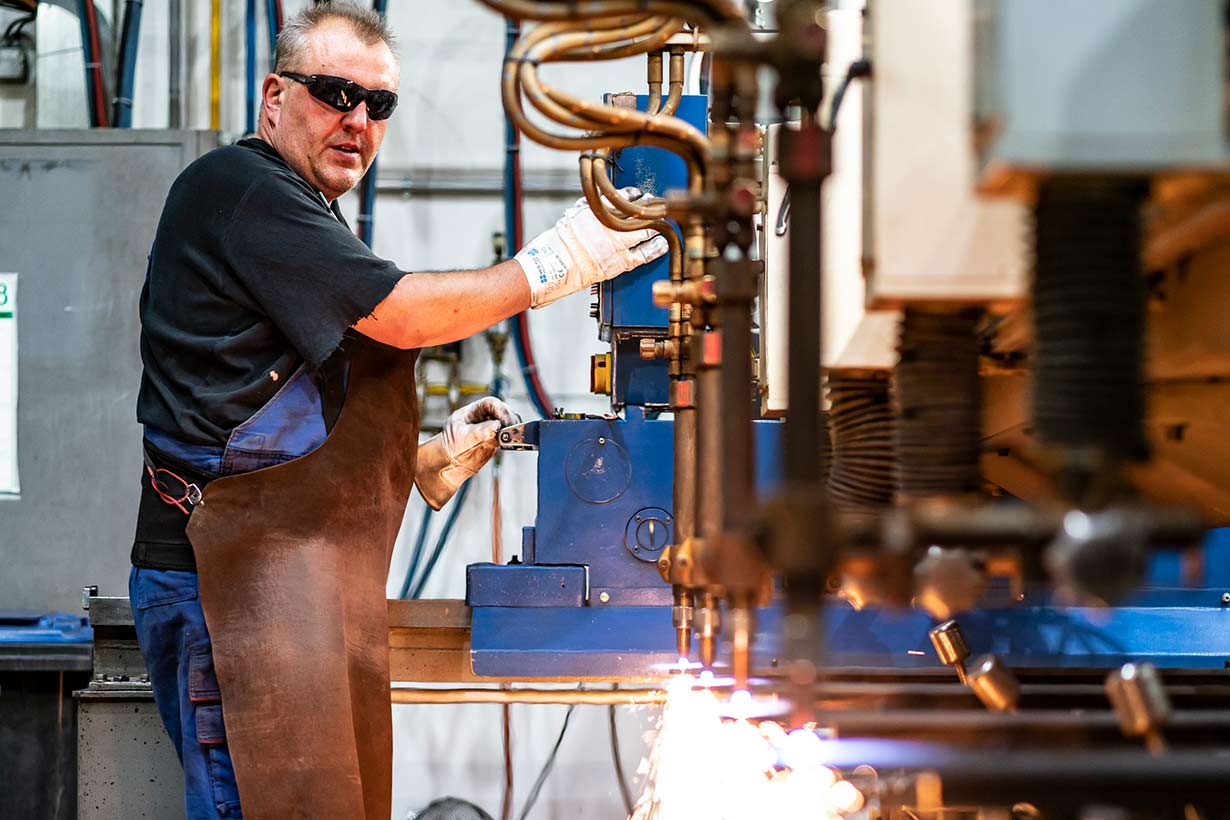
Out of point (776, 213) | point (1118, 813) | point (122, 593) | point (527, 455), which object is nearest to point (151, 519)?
point (776, 213)

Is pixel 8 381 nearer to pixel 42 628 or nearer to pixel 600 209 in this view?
pixel 42 628

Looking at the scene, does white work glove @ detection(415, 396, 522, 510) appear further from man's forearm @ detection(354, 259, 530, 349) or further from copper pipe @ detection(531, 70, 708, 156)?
copper pipe @ detection(531, 70, 708, 156)

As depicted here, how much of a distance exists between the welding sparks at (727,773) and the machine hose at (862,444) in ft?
1.01

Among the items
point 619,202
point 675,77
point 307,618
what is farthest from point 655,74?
point 307,618

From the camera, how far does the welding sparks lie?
1596 millimetres

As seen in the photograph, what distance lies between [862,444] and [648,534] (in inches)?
25.2

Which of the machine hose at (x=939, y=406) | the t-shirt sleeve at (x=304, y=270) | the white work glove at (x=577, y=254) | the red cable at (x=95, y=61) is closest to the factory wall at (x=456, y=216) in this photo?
the red cable at (x=95, y=61)

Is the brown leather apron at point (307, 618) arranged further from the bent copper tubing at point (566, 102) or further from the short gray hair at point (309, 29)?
the bent copper tubing at point (566, 102)

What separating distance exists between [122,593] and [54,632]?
417 mm

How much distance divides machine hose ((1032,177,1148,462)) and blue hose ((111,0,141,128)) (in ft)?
10.2

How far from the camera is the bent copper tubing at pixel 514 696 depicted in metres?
2.20

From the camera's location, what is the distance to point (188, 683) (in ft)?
6.05

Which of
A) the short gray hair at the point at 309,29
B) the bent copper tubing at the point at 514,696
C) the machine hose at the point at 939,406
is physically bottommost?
the bent copper tubing at the point at 514,696

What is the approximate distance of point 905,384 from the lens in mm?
1105
